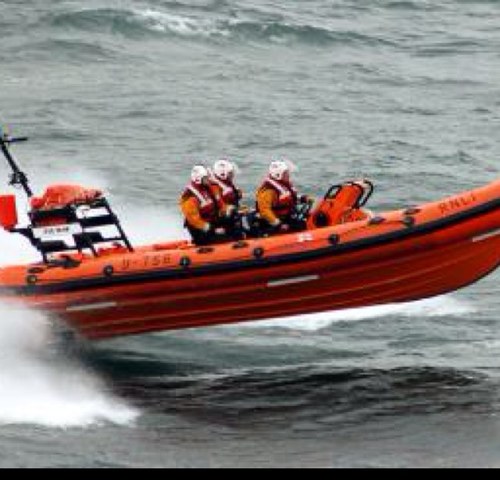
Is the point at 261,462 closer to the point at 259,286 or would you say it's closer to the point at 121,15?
the point at 259,286

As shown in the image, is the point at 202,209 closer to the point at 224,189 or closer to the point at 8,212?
the point at 224,189

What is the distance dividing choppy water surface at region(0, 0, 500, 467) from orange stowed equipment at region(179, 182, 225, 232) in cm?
142

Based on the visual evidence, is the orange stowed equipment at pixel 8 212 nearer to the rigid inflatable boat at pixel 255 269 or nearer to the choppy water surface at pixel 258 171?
the rigid inflatable boat at pixel 255 269

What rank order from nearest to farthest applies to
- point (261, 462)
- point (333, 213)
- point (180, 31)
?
point (261, 462) < point (333, 213) < point (180, 31)

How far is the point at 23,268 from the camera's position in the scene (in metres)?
17.4

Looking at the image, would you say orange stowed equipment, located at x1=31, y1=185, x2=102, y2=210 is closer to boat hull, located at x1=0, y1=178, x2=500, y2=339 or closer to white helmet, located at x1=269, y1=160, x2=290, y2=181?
boat hull, located at x1=0, y1=178, x2=500, y2=339

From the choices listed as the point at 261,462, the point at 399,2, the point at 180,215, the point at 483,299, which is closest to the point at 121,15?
the point at 399,2

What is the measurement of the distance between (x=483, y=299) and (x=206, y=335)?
10.1ft

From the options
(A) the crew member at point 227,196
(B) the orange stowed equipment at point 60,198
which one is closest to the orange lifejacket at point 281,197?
(A) the crew member at point 227,196

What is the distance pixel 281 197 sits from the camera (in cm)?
1744

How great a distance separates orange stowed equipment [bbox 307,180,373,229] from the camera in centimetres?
1758

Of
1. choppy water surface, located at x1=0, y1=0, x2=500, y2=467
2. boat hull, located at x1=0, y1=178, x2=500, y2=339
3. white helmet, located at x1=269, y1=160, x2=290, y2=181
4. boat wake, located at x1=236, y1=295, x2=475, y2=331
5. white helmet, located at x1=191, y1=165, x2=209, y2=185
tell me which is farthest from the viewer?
boat wake, located at x1=236, y1=295, x2=475, y2=331

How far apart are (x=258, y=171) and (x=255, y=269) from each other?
7.88 meters

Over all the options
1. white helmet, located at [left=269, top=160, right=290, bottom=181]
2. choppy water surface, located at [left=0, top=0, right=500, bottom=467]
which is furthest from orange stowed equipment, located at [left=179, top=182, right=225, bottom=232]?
choppy water surface, located at [left=0, top=0, right=500, bottom=467]
